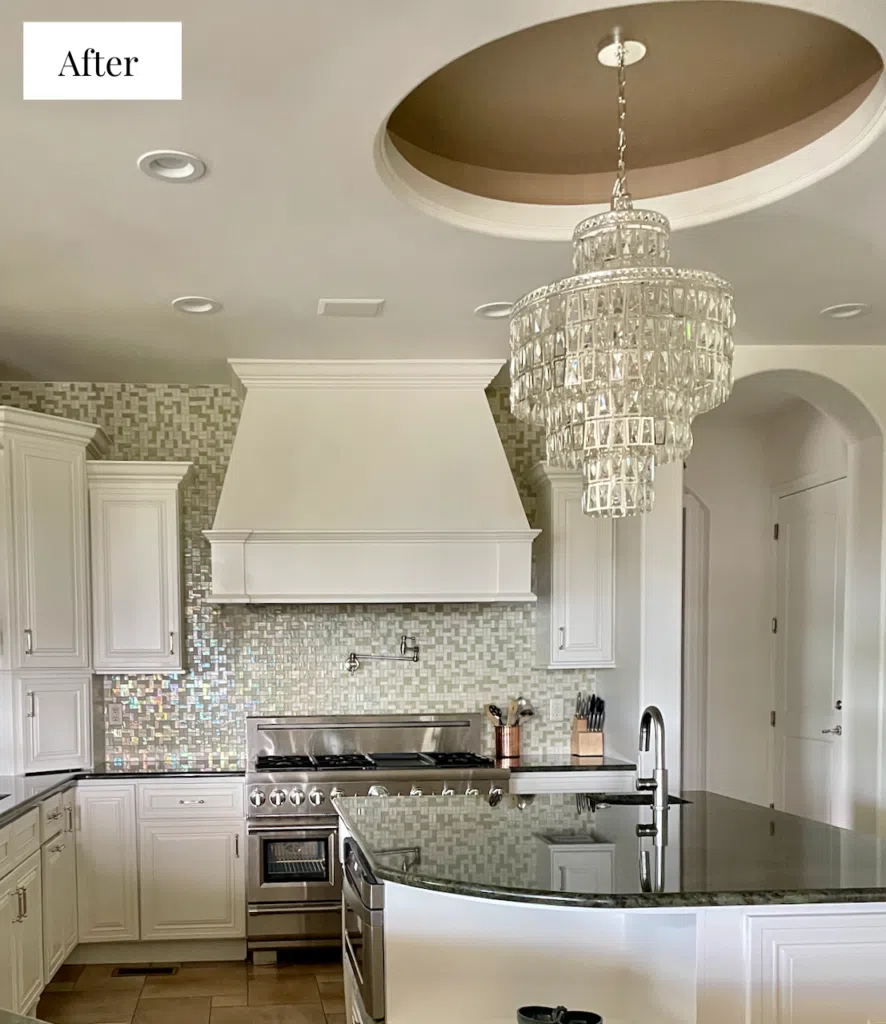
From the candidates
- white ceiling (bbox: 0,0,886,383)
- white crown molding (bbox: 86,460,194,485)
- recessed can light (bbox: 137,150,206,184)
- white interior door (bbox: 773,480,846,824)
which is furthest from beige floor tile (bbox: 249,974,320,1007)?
recessed can light (bbox: 137,150,206,184)

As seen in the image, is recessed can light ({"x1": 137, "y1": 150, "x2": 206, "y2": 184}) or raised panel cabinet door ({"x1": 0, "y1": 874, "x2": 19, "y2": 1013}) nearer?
recessed can light ({"x1": 137, "y1": 150, "x2": 206, "y2": 184})

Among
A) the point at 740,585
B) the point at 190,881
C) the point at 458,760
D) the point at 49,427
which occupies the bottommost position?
the point at 190,881

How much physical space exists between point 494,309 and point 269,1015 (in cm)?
299

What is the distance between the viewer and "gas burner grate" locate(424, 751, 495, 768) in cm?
465

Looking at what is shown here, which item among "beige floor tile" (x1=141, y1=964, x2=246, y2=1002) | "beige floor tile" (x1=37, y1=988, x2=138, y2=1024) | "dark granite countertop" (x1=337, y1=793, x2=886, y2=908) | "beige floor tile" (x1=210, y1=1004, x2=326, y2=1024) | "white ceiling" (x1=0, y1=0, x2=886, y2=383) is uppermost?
"white ceiling" (x1=0, y1=0, x2=886, y2=383)

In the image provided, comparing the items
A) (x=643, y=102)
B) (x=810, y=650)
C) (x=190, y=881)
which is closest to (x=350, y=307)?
(x=643, y=102)

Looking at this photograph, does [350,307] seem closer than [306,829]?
Yes

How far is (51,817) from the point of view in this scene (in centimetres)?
410

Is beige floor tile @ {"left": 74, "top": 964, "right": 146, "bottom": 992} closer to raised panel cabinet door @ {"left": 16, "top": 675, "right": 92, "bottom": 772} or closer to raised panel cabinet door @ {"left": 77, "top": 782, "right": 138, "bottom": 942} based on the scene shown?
raised panel cabinet door @ {"left": 77, "top": 782, "right": 138, "bottom": 942}

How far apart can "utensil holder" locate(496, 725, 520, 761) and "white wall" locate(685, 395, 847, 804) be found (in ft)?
5.12

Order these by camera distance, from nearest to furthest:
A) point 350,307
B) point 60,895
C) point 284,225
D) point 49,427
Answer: point 284,225
point 350,307
point 60,895
point 49,427

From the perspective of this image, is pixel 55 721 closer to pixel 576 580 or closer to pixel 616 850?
pixel 576 580

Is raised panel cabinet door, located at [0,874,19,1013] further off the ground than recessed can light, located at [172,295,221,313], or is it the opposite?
recessed can light, located at [172,295,221,313]

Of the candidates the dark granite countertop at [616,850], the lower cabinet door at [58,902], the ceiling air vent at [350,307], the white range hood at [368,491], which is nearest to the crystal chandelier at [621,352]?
the dark granite countertop at [616,850]
